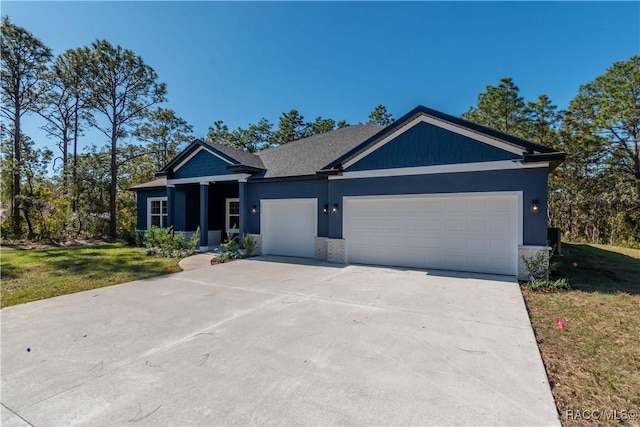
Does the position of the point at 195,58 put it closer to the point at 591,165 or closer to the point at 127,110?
the point at 127,110

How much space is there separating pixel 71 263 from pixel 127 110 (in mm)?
14806

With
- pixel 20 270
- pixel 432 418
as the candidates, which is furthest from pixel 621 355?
pixel 20 270

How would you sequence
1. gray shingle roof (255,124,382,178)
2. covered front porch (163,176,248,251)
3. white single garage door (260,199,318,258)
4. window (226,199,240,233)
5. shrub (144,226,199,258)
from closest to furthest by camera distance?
white single garage door (260,199,318,258) → gray shingle roof (255,124,382,178) → shrub (144,226,199,258) → covered front porch (163,176,248,251) → window (226,199,240,233)

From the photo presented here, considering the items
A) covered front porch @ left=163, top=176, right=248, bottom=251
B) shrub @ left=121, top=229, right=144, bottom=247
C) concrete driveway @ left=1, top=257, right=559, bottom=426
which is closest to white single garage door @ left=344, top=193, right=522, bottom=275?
concrete driveway @ left=1, top=257, right=559, bottom=426

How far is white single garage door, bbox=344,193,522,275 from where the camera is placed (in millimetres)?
→ 8297

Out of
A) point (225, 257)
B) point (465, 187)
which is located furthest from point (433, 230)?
point (225, 257)

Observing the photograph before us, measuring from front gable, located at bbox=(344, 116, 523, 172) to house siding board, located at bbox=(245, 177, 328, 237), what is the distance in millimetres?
1669

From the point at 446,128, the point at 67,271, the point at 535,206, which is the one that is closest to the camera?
the point at 535,206

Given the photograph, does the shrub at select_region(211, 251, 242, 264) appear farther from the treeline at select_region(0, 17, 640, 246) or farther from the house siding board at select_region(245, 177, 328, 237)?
the treeline at select_region(0, 17, 640, 246)

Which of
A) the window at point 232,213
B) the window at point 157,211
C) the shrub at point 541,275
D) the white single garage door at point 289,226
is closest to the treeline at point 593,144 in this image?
the shrub at point 541,275

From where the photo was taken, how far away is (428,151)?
9086 millimetres

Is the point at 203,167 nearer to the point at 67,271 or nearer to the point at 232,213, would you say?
the point at 232,213

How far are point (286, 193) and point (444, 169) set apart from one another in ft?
20.1

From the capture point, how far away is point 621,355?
12.3ft
